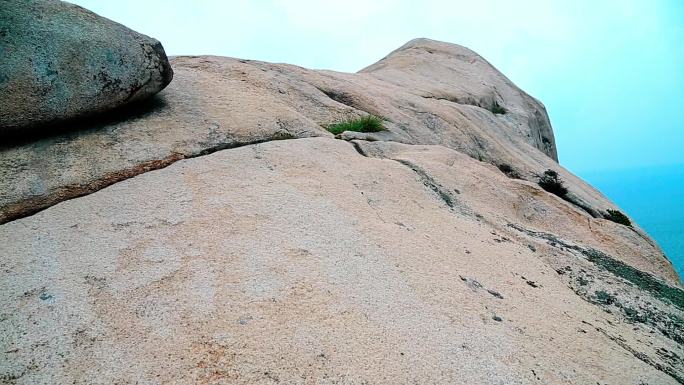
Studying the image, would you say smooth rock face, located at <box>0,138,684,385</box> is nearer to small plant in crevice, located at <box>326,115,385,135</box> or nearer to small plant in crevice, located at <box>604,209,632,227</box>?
small plant in crevice, located at <box>326,115,385,135</box>

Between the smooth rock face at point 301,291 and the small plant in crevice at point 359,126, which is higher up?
the small plant in crevice at point 359,126

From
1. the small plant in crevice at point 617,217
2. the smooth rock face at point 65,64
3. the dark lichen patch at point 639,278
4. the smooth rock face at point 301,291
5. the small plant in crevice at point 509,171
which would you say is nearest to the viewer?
the smooth rock face at point 301,291

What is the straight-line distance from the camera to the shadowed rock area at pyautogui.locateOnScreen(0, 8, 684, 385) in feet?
8.46

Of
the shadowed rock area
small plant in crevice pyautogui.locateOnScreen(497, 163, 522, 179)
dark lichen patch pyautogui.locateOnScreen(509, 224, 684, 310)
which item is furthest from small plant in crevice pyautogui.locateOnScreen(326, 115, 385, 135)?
small plant in crevice pyautogui.locateOnScreen(497, 163, 522, 179)

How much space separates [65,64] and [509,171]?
26.0 feet

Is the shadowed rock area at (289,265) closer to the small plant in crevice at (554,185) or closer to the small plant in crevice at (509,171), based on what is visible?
the small plant in crevice at (554,185)

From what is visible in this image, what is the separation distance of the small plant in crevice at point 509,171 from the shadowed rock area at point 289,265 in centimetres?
211

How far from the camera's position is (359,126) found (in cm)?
709

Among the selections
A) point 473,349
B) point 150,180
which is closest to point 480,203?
point 473,349

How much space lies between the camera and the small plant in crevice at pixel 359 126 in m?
6.84

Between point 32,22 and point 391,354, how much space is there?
16.2 ft

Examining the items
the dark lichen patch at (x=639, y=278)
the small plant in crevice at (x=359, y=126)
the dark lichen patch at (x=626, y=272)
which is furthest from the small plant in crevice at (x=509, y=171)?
the dark lichen patch at (x=639, y=278)

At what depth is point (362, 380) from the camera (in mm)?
2434

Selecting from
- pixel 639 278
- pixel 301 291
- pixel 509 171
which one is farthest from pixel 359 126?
pixel 301 291
